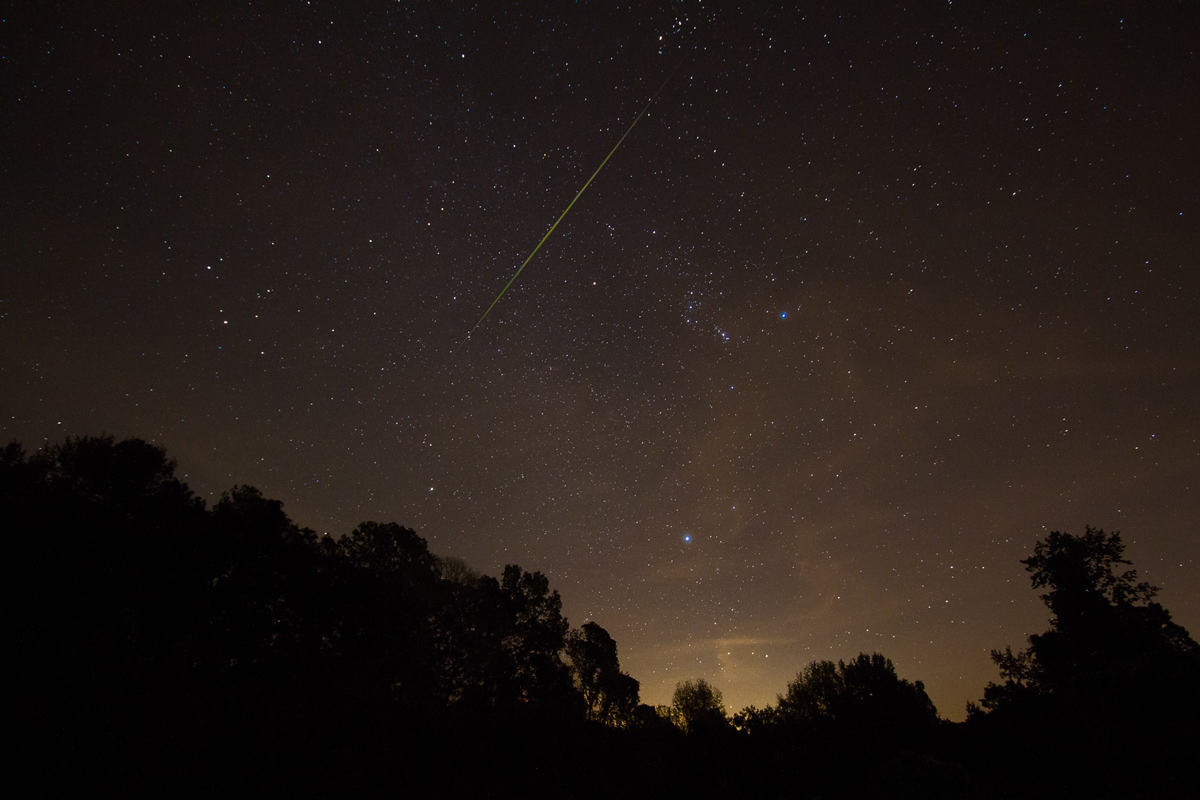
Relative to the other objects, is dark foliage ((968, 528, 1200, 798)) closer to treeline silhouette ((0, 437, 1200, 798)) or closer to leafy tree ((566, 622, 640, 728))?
treeline silhouette ((0, 437, 1200, 798))

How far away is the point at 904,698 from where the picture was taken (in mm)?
16797

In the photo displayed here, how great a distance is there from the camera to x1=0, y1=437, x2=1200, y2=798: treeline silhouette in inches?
370

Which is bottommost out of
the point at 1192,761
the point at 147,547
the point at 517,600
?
the point at 1192,761

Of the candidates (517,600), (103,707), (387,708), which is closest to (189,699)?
(103,707)

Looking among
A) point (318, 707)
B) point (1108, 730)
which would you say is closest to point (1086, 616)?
point (1108, 730)

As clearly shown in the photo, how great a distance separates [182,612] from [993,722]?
2420cm

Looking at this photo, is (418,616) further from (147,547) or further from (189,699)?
(189,699)

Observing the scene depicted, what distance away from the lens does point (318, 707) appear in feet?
42.0

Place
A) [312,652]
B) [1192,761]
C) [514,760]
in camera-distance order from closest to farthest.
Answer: [1192,761]
[514,760]
[312,652]

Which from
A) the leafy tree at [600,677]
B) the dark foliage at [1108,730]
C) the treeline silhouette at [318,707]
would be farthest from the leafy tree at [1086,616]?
the leafy tree at [600,677]

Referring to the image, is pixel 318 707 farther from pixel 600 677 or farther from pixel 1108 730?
pixel 600 677

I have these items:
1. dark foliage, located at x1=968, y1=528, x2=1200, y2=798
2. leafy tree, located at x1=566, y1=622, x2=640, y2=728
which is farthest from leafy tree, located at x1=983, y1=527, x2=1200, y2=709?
leafy tree, located at x1=566, y1=622, x2=640, y2=728

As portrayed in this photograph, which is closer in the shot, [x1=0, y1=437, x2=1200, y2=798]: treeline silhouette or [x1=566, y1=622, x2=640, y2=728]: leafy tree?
[x1=0, y1=437, x2=1200, y2=798]: treeline silhouette

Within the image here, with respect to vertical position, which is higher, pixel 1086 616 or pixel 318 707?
pixel 1086 616
